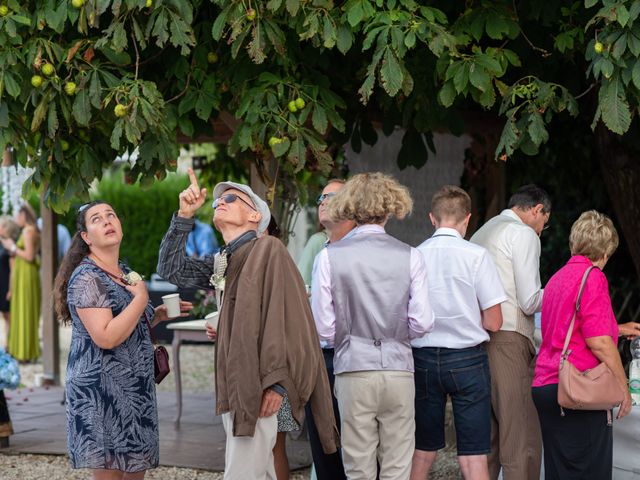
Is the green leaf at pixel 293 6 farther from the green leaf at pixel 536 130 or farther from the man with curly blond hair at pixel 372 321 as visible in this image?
the green leaf at pixel 536 130

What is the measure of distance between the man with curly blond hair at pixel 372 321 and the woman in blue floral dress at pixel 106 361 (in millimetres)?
825

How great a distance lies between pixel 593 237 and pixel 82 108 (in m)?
2.55

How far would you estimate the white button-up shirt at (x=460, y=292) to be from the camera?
4863mm

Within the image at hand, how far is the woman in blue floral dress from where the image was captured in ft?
14.8

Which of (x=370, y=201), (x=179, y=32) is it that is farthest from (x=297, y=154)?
(x=370, y=201)

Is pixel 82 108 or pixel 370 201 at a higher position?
pixel 82 108

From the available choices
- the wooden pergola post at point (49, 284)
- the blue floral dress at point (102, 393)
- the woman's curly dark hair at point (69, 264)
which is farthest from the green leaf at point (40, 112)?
the wooden pergola post at point (49, 284)

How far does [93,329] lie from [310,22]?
5.87ft

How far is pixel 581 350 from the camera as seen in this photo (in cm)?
476

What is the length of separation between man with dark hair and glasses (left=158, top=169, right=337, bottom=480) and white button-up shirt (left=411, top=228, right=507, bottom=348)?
788 mm

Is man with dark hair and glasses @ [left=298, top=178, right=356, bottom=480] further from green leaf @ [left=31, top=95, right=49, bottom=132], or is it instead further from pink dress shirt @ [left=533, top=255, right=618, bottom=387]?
green leaf @ [left=31, top=95, right=49, bottom=132]

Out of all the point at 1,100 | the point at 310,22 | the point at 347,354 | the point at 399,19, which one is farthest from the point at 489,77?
the point at 1,100

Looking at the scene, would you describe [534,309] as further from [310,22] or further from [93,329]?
[93,329]

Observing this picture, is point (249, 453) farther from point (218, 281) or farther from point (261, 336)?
point (218, 281)
